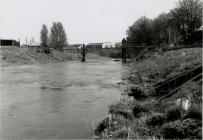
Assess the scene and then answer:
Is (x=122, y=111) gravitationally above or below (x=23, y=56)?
below

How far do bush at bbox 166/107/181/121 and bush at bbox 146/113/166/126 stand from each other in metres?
0.22

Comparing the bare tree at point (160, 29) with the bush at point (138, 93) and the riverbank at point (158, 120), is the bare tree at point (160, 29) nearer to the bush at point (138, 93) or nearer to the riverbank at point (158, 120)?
the bush at point (138, 93)

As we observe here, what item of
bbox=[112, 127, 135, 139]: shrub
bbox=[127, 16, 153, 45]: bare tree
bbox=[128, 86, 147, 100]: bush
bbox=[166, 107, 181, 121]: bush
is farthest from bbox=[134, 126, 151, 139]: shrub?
bbox=[127, 16, 153, 45]: bare tree

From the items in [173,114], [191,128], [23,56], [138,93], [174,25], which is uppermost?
[174,25]

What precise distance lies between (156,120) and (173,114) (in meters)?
0.74

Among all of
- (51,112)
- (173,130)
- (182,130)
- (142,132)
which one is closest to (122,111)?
(142,132)

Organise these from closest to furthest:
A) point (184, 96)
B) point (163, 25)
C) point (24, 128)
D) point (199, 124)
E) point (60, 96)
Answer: point (199, 124) < point (24, 128) < point (184, 96) < point (60, 96) < point (163, 25)

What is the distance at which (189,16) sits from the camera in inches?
3068

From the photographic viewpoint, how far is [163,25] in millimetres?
100438

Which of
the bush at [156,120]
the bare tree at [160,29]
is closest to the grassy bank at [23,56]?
the bare tree at [160,29]

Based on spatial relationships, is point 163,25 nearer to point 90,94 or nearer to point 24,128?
point 90,94

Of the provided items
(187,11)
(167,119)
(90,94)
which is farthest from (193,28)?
(167,119)

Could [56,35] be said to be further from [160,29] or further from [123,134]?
[123,134]

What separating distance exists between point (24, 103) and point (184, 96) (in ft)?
35.0
